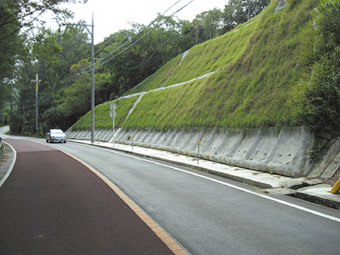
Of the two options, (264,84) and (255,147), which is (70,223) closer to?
(255,147)

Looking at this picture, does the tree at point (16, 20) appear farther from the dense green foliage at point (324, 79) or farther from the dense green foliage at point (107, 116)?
the dense green foliage at point (107, 116)

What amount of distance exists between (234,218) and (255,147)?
6.29m

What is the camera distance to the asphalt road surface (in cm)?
421

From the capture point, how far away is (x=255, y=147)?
11.4 meters

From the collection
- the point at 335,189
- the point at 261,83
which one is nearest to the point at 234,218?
the point at 335,189

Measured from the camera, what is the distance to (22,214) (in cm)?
585

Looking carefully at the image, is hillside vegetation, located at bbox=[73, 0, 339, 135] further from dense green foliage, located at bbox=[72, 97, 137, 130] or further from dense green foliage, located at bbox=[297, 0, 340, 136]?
dense green foliage, located at bbox=[72, 97, 137, 130]

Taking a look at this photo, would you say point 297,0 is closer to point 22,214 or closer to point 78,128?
point 22,214

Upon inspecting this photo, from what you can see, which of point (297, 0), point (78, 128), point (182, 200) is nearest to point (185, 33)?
point (78, 128)

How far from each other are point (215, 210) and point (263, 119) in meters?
6.51

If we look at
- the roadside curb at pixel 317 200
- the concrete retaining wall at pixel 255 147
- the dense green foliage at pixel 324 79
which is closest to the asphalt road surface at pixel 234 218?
the roadside curb at pixel 317 200

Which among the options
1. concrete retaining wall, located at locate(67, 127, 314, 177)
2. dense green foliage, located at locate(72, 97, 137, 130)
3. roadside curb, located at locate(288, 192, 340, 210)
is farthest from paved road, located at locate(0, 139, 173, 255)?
dense green foliage, located at locate(72, 97, 137, 130)

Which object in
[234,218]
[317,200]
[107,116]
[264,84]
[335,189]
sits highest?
[264,84]

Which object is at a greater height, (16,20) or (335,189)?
(16,20)
